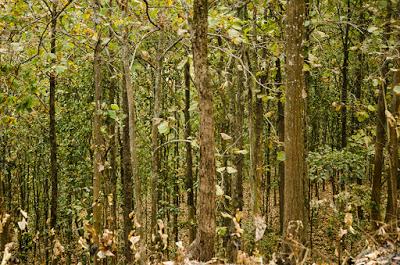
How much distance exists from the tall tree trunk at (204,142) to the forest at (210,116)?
1 centimetres

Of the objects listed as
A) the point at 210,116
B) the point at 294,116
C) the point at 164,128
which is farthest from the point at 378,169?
the point at 210,116

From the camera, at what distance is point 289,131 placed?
525cm

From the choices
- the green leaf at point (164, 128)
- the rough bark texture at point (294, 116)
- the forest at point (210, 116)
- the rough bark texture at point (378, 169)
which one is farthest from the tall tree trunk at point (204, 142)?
the rough bark texture at point (378, 169)

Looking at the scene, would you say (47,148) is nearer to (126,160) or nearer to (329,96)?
(126,160)

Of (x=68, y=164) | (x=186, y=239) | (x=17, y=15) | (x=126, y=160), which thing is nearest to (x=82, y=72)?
(x=68, y=164)

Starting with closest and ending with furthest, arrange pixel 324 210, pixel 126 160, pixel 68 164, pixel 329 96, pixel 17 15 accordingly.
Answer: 1. pixel 17 15
2. pixel 126 160
3. pixel 68 164
4. pixel 329 96
5. pixel 324 210

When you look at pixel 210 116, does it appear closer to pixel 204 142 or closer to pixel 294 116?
pixel 204 142

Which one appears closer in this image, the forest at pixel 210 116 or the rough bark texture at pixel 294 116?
the forest at pixel 210 116

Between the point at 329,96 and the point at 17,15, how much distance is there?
1416cm

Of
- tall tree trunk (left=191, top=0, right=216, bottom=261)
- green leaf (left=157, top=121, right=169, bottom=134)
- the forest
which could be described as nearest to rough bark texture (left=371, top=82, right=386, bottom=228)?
the forest

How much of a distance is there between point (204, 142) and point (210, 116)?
0.93ft

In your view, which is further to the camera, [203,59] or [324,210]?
[324,210]

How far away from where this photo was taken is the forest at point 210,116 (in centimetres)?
482

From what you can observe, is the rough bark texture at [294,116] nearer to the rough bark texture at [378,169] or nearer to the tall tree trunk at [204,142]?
the tall tree trunk at [204,142]
